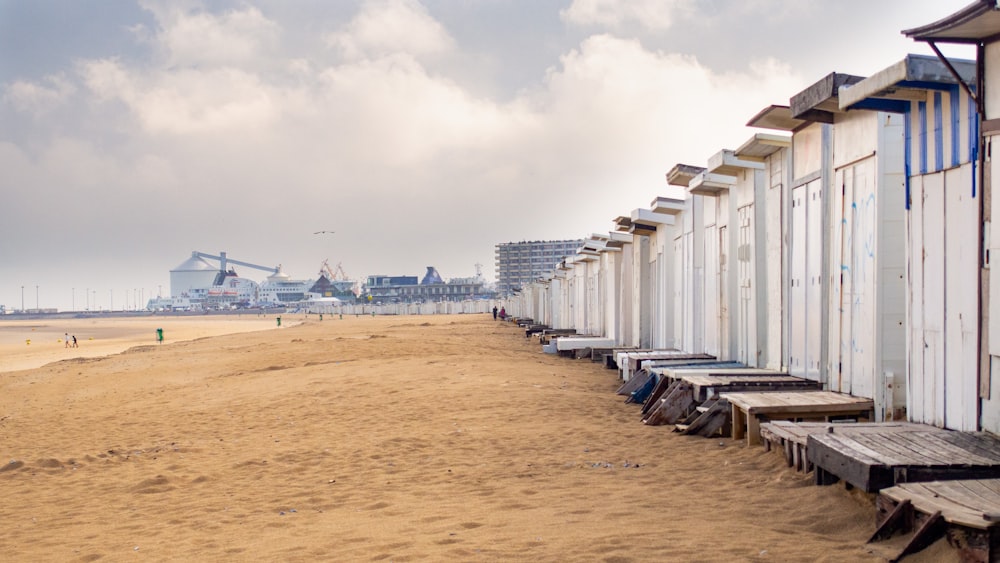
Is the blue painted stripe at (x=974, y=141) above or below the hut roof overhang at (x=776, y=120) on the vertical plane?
below

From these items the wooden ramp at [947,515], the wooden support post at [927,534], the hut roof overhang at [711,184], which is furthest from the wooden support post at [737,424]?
the hut roof overhang at [711,184]

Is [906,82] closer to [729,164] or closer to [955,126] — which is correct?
[955,126]

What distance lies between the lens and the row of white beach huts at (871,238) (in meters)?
5.76

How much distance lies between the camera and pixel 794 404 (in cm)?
774

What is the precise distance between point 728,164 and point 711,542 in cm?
734

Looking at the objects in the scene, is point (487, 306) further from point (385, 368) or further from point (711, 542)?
point (711, 542)

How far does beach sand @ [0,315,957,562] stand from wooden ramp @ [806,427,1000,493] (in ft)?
0.86

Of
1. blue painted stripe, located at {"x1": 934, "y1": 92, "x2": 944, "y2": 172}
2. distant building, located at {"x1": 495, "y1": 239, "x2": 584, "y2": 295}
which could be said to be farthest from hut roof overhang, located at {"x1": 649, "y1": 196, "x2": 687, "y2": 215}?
distant building, located at {"x1": 495, "y1": 239, "x2": 584, "y2": 295}

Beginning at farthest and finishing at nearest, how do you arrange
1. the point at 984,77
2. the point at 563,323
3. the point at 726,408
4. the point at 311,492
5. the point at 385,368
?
the point at 563,323 < the point at 385,368 < the point at 726,408 < the point at 311,492 < the point at 984,77

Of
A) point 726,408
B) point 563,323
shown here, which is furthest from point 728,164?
point 563,323

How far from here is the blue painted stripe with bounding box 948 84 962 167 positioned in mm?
6059

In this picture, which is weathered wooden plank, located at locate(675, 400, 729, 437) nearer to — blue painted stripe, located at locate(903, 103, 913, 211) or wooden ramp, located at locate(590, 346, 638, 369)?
blue painted stripe, located at locate(903, 103, 913, 211)

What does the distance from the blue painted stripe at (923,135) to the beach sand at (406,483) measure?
8.26 ft

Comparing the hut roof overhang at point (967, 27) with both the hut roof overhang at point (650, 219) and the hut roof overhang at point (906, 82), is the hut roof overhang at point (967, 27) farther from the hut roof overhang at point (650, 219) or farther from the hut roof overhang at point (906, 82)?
the hut roof overhang at point (650, 219)
